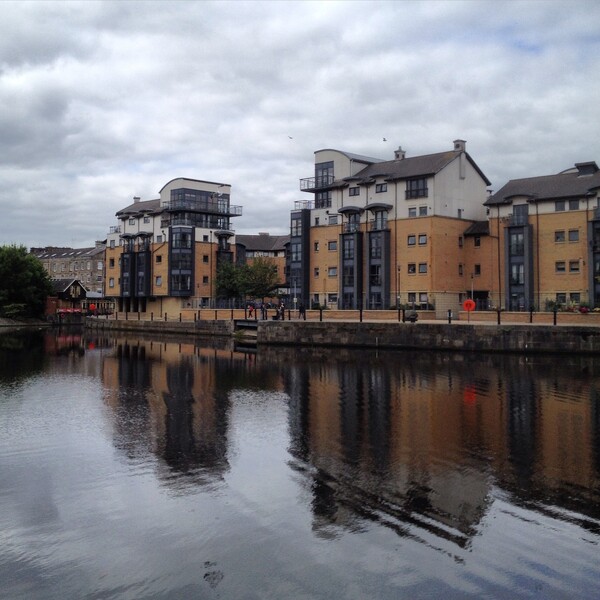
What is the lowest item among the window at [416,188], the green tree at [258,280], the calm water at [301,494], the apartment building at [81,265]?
the calm water at [301,494]

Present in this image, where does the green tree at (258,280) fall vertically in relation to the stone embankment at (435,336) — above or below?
above

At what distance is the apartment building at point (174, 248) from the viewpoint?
265 ft

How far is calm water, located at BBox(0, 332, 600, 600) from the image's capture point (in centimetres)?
916

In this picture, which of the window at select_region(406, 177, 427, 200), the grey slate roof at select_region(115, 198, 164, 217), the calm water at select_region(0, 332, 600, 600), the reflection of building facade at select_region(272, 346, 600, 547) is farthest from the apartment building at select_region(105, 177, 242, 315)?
the calm water at select_region(0, 332, 600, 600)

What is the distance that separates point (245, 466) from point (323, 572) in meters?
5.70

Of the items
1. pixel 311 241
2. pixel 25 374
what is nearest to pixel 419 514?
pixel 25 374

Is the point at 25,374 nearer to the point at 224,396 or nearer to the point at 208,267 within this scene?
the point at 224,396

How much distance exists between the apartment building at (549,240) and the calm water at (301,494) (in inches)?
1258

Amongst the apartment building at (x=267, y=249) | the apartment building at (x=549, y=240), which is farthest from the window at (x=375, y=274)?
the apartment building at (x=267, y=249)

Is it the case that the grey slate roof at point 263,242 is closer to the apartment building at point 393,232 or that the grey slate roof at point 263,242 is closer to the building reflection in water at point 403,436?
the apartment building at point 393,232

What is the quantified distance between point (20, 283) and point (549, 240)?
73057mm

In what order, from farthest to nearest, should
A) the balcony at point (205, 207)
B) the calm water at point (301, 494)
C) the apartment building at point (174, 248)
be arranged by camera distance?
the balcony at point (205, 207) < the apartment building at point (174, 248) < the calm water at point (301, 494)

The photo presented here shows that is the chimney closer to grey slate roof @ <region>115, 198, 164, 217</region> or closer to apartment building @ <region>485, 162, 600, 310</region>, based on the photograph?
apartment building @ <region>485, 162, 600, 310</region>

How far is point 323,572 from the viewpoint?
30.5ft
